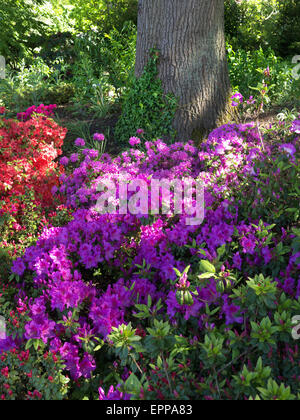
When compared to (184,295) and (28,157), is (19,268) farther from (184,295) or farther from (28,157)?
(28,157)

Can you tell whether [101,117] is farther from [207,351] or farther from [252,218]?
[207,351]

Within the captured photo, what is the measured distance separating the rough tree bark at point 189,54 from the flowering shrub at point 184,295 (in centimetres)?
146

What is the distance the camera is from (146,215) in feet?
7.86

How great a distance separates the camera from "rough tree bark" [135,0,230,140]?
4184 millimetres

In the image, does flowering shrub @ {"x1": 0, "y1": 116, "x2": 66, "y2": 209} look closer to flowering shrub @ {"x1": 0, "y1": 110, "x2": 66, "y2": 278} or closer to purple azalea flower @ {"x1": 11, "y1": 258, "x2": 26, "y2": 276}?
flowering shrub @ {"x1": 0, "y1": 110, "x2": 66, "y2": 278}

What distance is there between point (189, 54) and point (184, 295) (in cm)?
330

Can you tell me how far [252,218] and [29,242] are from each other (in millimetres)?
1812

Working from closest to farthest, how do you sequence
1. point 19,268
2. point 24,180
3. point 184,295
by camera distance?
point 184,295
point 19,268
point 24,180

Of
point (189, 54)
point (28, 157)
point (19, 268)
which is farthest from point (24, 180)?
point (189, 54)

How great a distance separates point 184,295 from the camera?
171 centimetres

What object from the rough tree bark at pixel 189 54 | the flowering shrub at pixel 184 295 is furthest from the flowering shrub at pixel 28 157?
the rough tree bark at pixel 189 54

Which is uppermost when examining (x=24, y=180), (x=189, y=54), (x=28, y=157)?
(x=189, y=54)

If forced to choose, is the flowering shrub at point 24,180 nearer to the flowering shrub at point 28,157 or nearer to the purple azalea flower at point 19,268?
the flowering shrub at point 28,157
